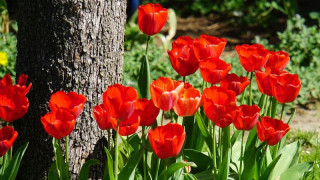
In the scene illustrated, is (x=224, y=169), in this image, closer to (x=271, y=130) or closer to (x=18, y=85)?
(x=271, y=130)

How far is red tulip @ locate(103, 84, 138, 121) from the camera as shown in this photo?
5.94 ft

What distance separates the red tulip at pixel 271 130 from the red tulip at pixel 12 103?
2.57ft

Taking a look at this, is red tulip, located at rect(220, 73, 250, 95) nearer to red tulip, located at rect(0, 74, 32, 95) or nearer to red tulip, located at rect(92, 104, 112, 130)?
red tulip, located at rect(92, 104, 112, 130)

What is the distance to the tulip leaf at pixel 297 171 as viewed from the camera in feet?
7.41

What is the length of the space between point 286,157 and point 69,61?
3.18 ft

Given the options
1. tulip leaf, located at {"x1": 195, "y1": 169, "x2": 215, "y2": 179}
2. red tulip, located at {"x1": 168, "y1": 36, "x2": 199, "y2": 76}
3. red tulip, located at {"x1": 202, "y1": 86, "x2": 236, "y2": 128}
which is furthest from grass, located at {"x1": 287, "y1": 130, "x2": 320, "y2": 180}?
red tulip, located at {"x1": 202, "y1": 86, "x2": 236, "y2": 128}

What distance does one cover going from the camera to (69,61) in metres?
2.30

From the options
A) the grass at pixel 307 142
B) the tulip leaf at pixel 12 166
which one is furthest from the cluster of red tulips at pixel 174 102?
the grass at pixel 307 142

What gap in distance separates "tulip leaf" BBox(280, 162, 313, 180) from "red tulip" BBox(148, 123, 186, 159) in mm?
634

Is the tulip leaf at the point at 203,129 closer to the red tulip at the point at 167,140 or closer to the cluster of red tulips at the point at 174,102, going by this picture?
the cluster of red tulips at the point at 174,102

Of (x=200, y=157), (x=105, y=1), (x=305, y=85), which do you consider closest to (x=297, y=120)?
(x=305, y=85)

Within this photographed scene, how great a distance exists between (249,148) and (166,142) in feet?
1.50

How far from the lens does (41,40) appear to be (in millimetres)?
2322

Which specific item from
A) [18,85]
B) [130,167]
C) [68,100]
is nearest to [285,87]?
[130,167]
